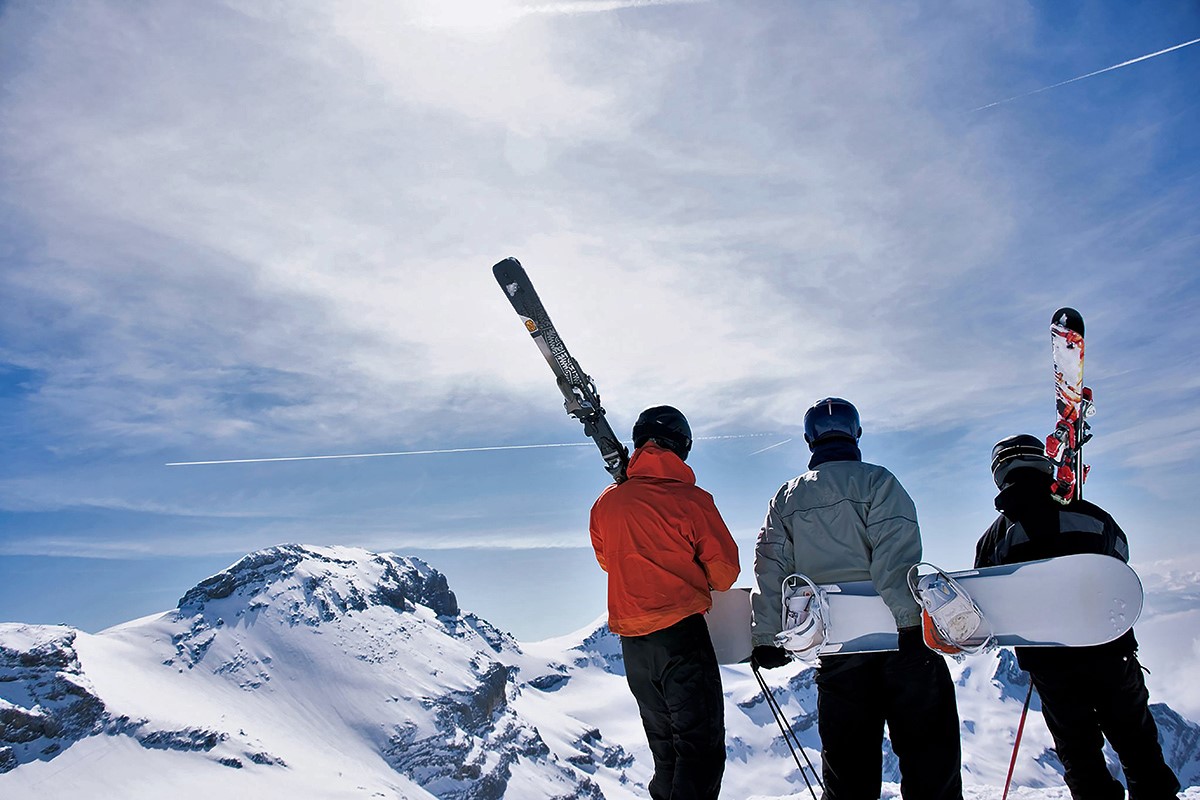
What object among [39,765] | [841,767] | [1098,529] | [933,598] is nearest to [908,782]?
[841,767]

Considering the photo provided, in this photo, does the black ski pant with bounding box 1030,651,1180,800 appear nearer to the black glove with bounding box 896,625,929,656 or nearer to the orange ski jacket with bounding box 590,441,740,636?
the black glove with bounding box 896,625,929,656

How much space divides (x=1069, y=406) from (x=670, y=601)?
4.14 metres

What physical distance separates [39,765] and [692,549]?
23758cm

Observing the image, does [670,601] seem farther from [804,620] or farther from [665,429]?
[665,429]

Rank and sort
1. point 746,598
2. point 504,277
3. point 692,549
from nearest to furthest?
point 692,549 < point 746,598 < point 504,277

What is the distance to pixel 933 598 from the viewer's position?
200 inches

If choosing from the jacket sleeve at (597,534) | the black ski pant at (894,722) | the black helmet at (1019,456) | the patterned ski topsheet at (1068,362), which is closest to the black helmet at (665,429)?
the jacket sleeve at (597,534)

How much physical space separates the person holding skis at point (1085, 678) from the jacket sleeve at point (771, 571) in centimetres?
192

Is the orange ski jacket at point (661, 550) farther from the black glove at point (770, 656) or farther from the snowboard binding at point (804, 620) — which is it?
the snowboard binding at point (804, 620)

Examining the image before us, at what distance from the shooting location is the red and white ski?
20.1ft

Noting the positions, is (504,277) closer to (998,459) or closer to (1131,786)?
(998,459)

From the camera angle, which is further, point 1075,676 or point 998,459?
point 998,459

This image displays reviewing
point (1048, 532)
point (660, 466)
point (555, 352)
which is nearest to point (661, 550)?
point (660, 466)

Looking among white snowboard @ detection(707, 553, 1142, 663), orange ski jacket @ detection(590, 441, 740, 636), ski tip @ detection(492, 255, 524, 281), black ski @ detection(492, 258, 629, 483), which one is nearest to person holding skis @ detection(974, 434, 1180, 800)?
white snowboard @ detection(707, 553, 1142, 663)
